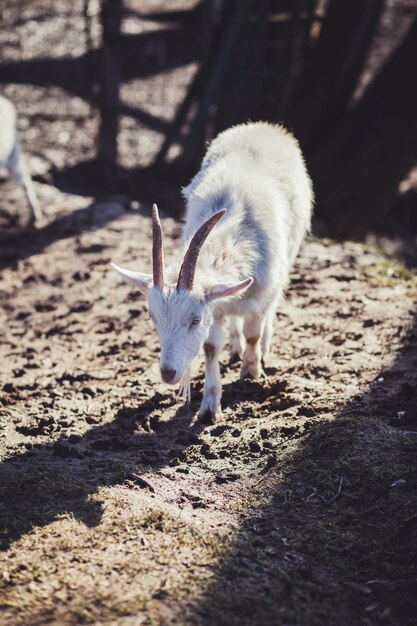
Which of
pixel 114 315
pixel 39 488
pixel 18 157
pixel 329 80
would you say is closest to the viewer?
pixel 39 488

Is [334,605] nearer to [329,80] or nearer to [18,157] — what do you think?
[18,157]

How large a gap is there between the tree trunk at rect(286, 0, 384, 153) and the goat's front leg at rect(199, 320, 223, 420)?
17.7 ft

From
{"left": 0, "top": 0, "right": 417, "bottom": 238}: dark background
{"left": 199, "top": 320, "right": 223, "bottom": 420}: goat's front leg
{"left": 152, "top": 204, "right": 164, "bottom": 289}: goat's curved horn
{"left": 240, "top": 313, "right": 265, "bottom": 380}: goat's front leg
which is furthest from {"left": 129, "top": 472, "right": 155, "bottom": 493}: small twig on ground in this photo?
{"left": 0, "top": 0, "right": 417, "bottom": 238}: dark background

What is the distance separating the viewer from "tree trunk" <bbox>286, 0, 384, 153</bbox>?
28.3 ft

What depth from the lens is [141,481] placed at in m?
3.78

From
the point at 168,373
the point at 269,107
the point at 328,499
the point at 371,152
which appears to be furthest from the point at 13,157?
the point at 328,499

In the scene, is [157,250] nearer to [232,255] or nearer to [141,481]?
[232,255]

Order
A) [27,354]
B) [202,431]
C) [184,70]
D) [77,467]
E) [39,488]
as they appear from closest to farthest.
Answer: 1. [39,488]
2. [77,467]
3. [202,431]
4. [27,354]
5. [184,70]

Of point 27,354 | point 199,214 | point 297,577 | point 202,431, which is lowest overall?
point 27,354

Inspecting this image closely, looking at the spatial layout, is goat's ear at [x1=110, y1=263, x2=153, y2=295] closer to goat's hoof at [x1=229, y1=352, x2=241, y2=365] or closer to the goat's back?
the goat's back

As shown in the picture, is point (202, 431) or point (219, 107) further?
point (219, 107)

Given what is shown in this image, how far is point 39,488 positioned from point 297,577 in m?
1.32

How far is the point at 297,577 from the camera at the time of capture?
302 centimetres

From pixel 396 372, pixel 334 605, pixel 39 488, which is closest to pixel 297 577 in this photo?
pixel 334 605
